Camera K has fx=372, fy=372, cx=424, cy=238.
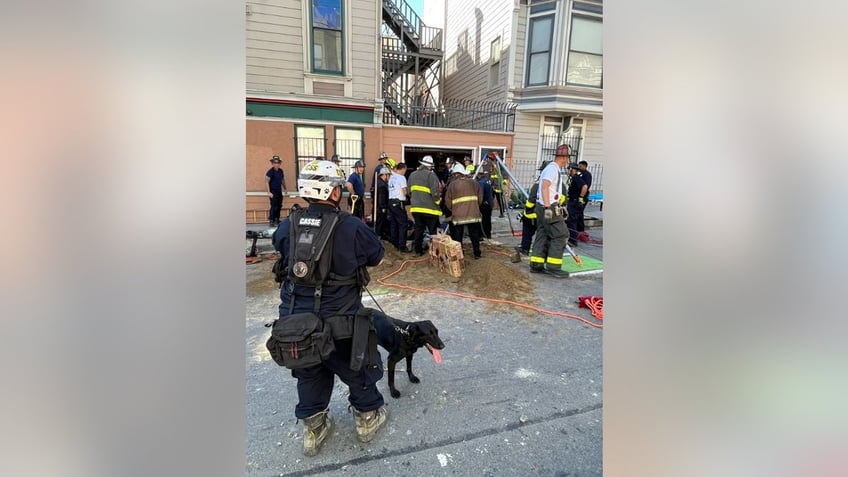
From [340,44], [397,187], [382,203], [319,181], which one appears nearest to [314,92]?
[340,44]

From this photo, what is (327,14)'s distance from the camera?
10.2 m

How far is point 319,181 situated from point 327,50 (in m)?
9.72

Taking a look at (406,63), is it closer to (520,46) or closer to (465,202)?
(520,46)

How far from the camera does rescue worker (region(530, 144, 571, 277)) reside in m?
5.79

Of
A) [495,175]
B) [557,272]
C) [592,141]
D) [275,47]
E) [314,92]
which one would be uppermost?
[275,47]

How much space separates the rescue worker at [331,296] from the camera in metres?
2.31
